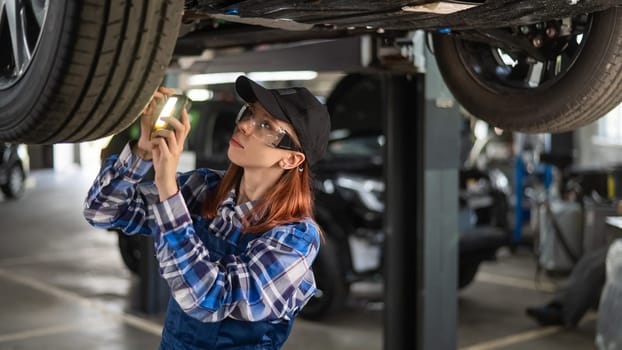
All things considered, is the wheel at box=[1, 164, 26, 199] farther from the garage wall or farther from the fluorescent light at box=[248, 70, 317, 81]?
the garage wall

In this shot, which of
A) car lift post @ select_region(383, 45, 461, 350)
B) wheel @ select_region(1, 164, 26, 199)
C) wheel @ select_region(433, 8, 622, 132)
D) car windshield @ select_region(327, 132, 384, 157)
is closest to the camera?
wheel @ select_region(433, 8, 622, 132)

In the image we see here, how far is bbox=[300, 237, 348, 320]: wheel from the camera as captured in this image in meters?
5.83

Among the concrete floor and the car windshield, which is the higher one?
the car windshield

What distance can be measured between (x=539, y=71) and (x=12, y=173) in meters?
12.5

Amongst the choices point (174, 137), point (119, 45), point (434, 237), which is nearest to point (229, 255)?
point (174, 137)

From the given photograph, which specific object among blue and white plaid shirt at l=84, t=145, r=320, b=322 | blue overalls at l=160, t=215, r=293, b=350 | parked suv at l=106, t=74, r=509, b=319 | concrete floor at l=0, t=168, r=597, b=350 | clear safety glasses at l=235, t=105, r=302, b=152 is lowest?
concrete floor at l=0, t=168, r=597, b=350

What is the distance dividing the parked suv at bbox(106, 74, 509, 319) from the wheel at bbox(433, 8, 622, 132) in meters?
2.39

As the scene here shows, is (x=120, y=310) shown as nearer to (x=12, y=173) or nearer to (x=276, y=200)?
(x=276, y=200)

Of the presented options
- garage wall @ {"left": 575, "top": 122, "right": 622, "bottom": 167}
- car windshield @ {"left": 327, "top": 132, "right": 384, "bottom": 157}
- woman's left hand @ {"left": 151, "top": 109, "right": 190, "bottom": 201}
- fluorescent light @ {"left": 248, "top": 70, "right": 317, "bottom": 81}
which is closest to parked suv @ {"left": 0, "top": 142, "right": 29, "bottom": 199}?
car windshield @ {"left": 327, "top": 132, "right": 384, "bottom": 157}

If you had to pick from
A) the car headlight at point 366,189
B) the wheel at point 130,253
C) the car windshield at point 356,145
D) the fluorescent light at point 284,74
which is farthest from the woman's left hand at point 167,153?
the wheel at point 130,253

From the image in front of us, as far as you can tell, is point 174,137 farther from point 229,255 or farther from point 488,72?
point 488,72

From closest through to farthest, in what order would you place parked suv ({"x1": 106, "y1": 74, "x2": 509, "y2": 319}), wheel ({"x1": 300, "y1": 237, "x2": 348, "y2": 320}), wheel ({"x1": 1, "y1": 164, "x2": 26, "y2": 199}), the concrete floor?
the concrete floor
wheel ({"x1": 300, "y1": 237, "x2": 348, "y2": 320})
parked suv ({"x1": 106, "y1": 74, "x2": 509, "y2": 319})
wheel ({"x1": 1, "y1": 164, "x2": 26, "y2": 199})

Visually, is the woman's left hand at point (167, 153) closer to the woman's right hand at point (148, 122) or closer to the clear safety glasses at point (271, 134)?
the woman's right hand at point (148, 122)

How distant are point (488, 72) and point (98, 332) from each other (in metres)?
3.72
